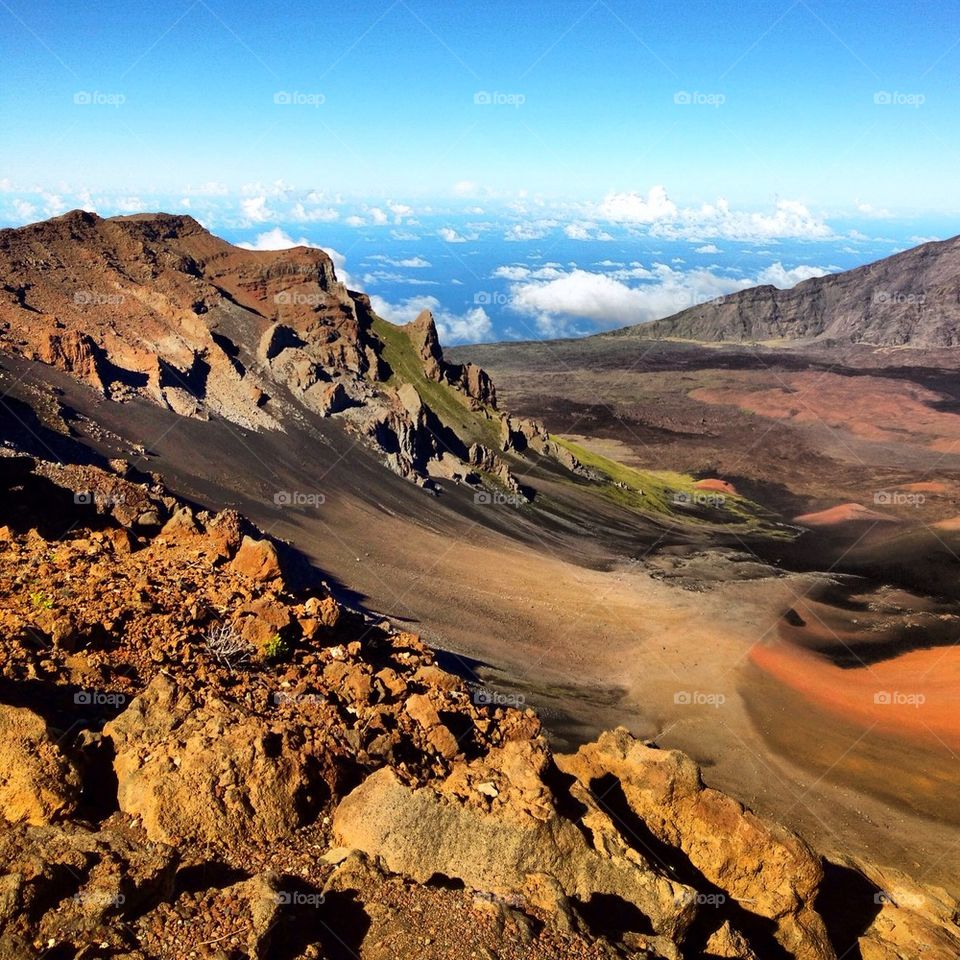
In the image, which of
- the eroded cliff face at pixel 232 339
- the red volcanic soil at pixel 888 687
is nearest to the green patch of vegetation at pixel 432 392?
the eroded cliff face at pixel 232 339

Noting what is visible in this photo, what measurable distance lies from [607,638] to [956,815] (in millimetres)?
12864

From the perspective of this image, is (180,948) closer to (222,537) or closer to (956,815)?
(222,537)

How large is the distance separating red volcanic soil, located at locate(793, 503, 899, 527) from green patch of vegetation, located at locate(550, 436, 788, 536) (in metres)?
3.64

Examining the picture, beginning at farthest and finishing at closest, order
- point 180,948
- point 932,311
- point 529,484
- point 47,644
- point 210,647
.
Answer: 1. point 932,311
2. point 529,484
3. point 210,647
4. point 47,644
5. point 180,948

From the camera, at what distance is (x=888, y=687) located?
Result: 28.9 meters

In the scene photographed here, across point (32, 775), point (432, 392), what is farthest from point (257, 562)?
point (432, 392)

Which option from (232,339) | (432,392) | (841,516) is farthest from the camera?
(841,516)

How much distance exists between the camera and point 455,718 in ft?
37.5

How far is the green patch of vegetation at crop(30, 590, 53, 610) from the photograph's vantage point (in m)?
10.1

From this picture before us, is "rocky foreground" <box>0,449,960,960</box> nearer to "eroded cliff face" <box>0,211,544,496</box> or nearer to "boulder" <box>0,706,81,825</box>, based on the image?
"boulder" <box>0,706,81,825</box>

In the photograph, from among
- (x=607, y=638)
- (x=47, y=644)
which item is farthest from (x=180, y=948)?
(x=607, y=638)

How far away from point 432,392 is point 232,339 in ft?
54.7

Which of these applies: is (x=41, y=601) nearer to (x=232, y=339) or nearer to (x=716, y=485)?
(x=232, y=339)

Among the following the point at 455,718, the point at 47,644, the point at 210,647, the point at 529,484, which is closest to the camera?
the point at 47,644
